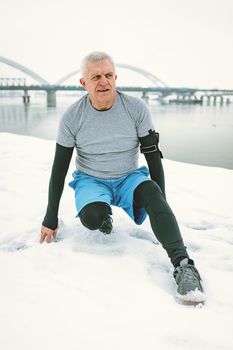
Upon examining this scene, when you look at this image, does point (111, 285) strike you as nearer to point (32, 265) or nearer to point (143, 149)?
point (32, 265)

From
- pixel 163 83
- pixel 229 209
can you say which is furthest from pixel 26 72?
pixel 229 209

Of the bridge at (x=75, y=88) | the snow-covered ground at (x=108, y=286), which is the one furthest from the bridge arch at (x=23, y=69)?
the snow-covered ground at (x=108, y=286)

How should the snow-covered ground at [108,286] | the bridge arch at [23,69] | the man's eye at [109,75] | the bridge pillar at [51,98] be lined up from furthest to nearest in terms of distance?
1. the bridge arch at [23,69]
2. the bridge pillar at [51,98]
3. the man's eye at [109,75]
4. the snow-covered ground at [108,286]

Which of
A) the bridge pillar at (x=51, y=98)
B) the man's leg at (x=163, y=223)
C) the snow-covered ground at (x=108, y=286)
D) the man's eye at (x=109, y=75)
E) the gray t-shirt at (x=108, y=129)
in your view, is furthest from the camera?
the bridge pillar at (x=51, y=98)

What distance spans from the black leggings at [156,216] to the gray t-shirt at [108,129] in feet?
1.09

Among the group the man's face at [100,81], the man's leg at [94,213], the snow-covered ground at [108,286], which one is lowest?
the snow-covered ground at [108,286]

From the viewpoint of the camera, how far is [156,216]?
1.99m

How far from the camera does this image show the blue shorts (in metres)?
2.21

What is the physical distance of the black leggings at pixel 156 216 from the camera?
1908 mm

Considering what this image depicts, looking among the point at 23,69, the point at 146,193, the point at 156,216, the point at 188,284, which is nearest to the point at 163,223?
the point at 156,216

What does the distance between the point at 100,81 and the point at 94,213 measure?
3.18ft

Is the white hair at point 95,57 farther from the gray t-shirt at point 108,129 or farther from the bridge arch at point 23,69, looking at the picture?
the bridge arch at point 23,69

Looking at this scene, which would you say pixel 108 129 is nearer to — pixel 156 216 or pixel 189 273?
pixel 156 216

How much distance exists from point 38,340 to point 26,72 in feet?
320
